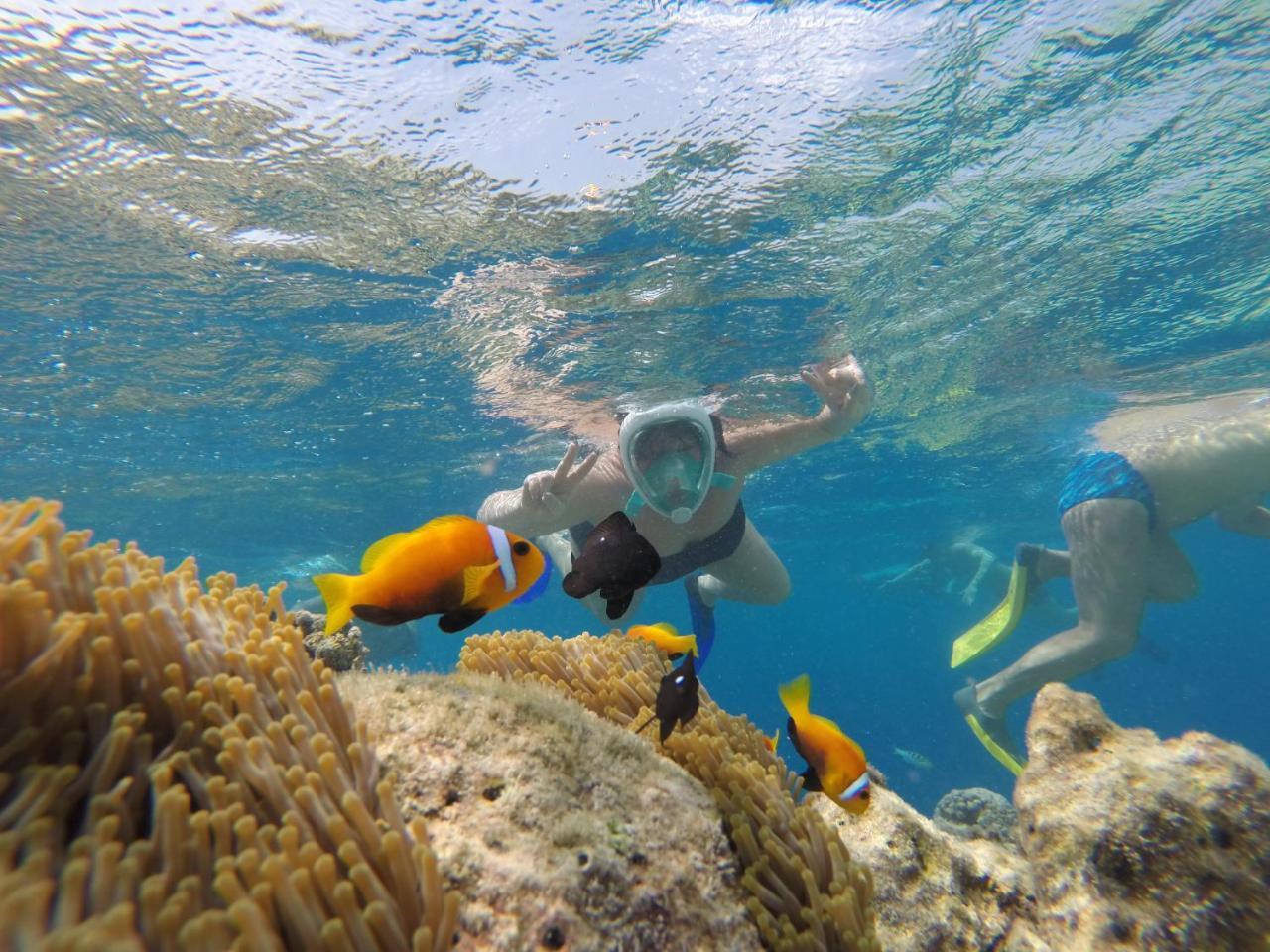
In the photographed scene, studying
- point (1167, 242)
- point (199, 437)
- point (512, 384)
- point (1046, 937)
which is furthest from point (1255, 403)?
point (199, 437)

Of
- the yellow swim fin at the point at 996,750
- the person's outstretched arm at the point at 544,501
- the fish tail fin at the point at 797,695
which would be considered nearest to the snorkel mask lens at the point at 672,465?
the person's outstretched arm at the point at 544,501

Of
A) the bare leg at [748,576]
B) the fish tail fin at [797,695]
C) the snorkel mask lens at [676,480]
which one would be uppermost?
the snorkel mask lens at [676,480]

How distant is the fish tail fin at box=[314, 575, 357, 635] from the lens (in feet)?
6.42

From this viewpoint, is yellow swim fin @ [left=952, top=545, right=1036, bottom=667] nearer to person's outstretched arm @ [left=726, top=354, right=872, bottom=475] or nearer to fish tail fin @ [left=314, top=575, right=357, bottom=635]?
person's outstretched arm @ [left=726, top=354, right=872, bottom=475]

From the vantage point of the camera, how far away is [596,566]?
2.29 m

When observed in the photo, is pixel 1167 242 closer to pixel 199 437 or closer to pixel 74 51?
pixel 74 51

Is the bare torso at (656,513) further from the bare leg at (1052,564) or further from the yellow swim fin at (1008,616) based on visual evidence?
the bare leg at (1052,564)

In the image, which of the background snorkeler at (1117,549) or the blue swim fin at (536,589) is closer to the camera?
the blue swim fin at (536,589)

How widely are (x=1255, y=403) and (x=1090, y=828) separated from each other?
22.2 m

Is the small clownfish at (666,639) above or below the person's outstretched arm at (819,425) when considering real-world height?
below

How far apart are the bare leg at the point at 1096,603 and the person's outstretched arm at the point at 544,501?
6539mm

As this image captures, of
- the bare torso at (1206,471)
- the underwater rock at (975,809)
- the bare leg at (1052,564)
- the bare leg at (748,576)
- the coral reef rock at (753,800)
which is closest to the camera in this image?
the coral reef rock at (753,800)

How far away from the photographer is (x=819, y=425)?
8375 millimetres

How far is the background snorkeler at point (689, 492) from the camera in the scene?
6.41 meters
